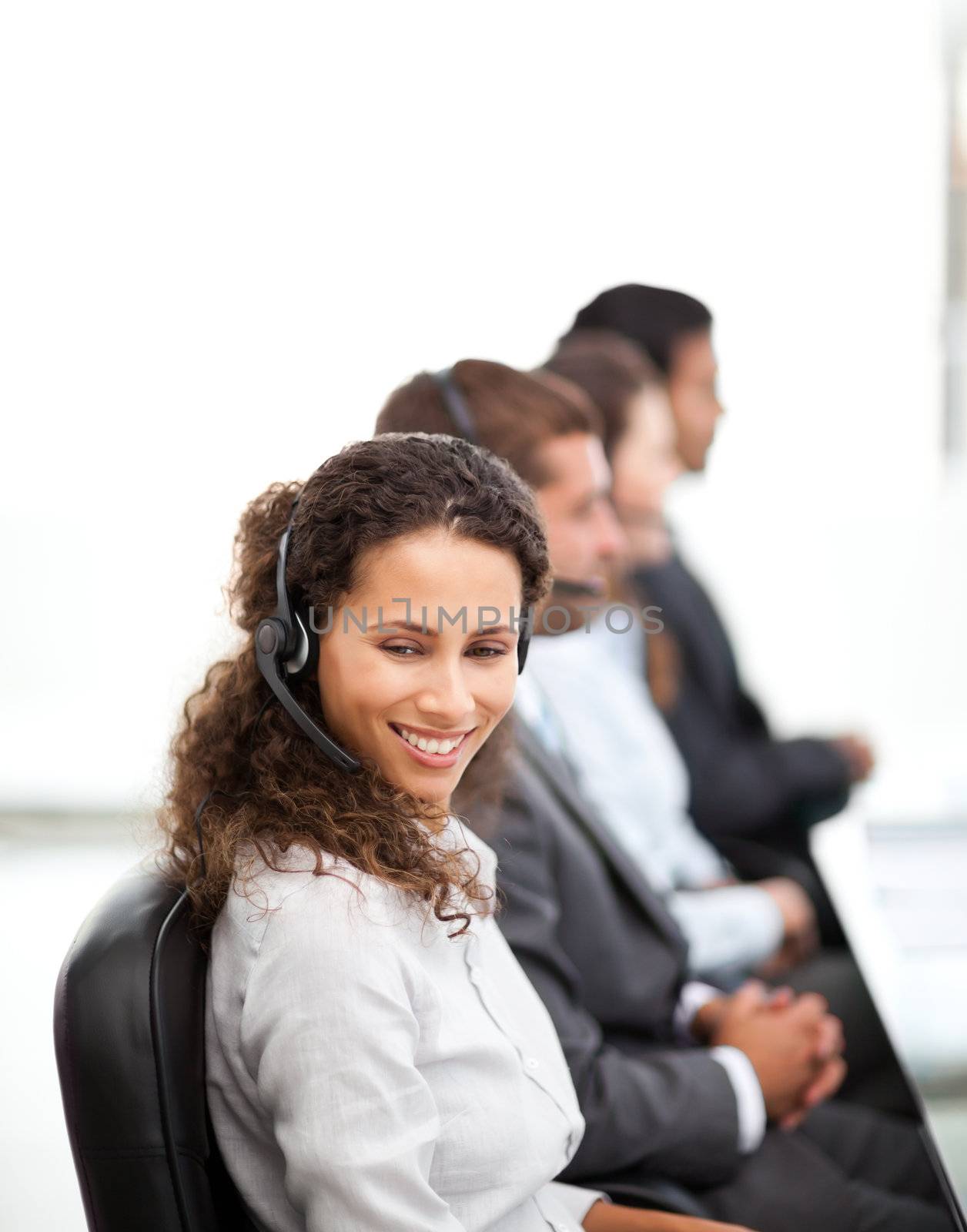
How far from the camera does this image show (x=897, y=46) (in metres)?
3.08

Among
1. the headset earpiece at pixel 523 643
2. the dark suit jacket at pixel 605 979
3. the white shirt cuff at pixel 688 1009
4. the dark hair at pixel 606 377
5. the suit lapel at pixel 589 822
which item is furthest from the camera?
the dark hair at pixel 606 377

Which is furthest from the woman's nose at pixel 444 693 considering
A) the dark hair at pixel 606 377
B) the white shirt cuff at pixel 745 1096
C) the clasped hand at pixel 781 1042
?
the dark hair at pixel 606 377

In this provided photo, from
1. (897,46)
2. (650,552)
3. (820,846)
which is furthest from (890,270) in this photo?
(820,846)

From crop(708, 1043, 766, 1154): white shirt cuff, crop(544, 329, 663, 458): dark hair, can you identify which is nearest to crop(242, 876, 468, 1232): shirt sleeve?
crop(708, 1043, 766, 1154): white shirt cuff

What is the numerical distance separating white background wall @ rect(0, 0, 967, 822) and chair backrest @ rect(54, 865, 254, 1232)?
1906mm

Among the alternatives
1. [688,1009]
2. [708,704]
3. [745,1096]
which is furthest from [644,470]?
[745,1096]

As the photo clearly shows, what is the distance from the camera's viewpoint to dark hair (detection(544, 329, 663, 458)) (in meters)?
1.88

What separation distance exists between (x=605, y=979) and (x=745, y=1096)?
0.65 ft

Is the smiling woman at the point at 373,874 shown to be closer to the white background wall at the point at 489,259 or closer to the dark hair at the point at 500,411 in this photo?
the dark hair at the point at 500,411

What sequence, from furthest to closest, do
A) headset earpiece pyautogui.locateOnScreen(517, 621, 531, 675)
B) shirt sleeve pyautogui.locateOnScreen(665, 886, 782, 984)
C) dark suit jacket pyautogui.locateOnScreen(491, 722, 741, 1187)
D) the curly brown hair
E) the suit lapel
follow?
shirt sleeve pyautogui.locateOnScreen(665, 886, 782, 984) → the suit lapel → dark suit jacket pyautogui.locateOnScreen(491, 722, 741, 1187) → headset earpiece pyautogui.locateOnScreen(517, 621, 531, 675) → the curly brown hair

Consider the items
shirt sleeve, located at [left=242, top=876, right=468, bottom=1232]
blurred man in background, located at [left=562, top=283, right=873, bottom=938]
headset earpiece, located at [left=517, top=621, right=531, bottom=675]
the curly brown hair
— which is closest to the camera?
shirt sleeve, located at [left=242, top=876, right=468, bottom=1232]

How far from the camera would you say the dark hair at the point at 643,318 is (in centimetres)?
204

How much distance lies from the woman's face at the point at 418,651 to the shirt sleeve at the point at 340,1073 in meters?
0.15

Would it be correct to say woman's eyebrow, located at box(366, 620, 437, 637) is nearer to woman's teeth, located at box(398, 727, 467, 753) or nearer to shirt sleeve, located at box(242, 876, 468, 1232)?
woman's teeth, located at box(398, 727, 467, 753)
